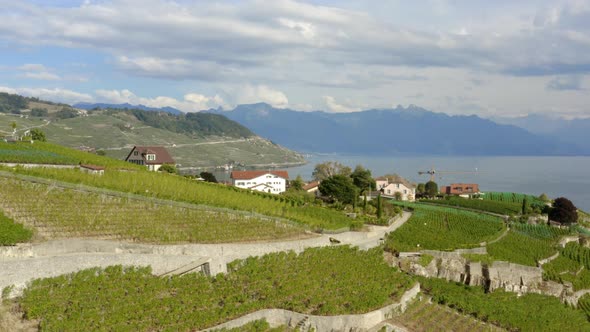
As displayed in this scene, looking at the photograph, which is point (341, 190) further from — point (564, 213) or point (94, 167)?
point (564, 213)

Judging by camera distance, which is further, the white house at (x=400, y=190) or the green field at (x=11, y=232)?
the white house at (x=400, y=190)

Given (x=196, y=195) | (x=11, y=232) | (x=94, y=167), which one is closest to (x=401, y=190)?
(x=196, y=195)

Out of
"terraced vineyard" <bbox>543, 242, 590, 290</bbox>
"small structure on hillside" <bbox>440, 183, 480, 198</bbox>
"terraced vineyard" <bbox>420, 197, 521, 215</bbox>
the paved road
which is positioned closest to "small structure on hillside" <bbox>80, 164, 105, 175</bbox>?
the paved road

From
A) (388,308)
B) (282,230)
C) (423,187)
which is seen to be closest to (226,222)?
(282,230)

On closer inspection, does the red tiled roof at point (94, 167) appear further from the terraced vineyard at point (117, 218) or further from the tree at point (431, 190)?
the tree at point (431, 190)

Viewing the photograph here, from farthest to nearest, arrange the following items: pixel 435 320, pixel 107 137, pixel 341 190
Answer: pixel 107 137, pixel 341 190, pixel 435 320

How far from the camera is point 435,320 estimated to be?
2567 cm

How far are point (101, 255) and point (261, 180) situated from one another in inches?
2163

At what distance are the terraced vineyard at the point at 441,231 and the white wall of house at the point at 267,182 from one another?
21.8 meters

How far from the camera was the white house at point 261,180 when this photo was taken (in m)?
75.0

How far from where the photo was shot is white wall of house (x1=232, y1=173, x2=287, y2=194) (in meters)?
75.0

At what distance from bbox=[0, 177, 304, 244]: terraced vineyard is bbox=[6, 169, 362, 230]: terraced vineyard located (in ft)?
6.37

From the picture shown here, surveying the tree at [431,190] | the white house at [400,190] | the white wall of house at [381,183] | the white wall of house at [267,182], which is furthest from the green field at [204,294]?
the tree at [431,190]

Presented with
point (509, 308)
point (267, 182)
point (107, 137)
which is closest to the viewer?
point (509, 308)
